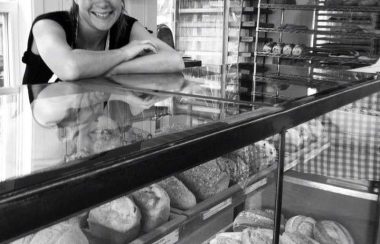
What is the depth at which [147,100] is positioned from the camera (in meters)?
0.89

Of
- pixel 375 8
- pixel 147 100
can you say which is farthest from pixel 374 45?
pixel 147 100

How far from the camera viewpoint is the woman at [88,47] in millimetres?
1330

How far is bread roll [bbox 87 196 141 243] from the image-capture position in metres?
0.67

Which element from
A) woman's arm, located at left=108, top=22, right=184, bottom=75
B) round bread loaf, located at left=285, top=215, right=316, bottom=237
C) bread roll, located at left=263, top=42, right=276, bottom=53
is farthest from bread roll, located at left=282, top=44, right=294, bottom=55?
round bread loaf, located at left=285, top=215, right=316, bottom=237

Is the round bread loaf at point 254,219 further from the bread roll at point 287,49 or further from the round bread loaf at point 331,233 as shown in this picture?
the bread roll at point 287,49

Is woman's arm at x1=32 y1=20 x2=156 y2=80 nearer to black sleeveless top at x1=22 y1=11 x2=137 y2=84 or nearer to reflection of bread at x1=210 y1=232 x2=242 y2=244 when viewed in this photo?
black sleeveless top at x1=22 y1=11 x2=137 y2=84

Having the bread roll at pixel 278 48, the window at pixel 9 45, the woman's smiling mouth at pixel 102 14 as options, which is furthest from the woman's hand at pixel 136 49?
the bread roll at pixel 278 48

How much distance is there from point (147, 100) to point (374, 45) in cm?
404

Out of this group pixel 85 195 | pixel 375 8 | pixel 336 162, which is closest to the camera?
pixel 85 195

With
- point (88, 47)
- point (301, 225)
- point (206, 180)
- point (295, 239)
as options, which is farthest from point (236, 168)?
point (88, 47)

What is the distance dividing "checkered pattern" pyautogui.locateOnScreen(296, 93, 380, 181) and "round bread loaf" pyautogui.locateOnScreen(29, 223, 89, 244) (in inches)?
39.9

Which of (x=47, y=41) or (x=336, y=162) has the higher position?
(x=47, y=41)

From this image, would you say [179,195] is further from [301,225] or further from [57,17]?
[57,17]

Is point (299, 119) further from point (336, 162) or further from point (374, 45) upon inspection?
point (374, 45)
